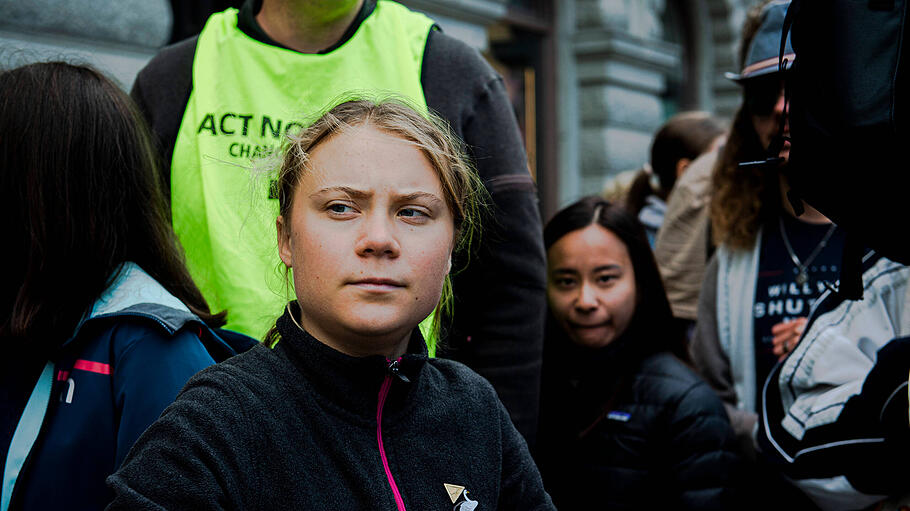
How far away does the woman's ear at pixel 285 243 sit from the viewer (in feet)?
4.67

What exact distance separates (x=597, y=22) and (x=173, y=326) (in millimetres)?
6825

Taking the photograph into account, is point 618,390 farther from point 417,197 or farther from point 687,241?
point 417,197

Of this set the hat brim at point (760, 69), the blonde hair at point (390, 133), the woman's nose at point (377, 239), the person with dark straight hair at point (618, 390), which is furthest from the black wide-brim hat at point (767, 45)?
the woman's nose at point (377, 239)

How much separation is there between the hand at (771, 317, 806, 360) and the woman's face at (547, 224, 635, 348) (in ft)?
1.40

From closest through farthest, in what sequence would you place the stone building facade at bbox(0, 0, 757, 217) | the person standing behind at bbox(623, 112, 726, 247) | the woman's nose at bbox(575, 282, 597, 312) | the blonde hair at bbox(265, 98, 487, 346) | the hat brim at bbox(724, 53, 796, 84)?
the blonde hair at bbox(265, 98, 487, 346), the hat brim at bbox(724, 53, 796, 84), the woman's nose at bbox(575, 282, 597, 312), the person standing behind at bbox(623, 112, 726, 247), the stone building facade at bbox(0, 0, 757, 217)

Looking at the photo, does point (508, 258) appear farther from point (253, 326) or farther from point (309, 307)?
point (309, 307)

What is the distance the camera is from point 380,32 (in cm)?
184

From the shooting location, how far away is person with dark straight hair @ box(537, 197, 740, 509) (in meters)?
2.50

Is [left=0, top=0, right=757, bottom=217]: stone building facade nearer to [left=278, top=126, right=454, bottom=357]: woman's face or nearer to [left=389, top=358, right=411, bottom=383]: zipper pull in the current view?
[left=278, top=126, right=454, bottom=357]: woman's face

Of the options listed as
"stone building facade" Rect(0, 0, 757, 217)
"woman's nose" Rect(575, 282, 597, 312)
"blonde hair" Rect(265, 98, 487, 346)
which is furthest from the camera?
"stone building facade" Rect(0, 0, 757, 217)

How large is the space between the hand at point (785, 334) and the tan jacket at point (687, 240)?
92 centimetres

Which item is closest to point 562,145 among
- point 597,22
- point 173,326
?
point 597,22

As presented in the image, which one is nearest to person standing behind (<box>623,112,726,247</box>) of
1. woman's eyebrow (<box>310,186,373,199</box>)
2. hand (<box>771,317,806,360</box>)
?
hand (<box>771,317,806,360</box>)

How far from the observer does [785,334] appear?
2.60 meters
